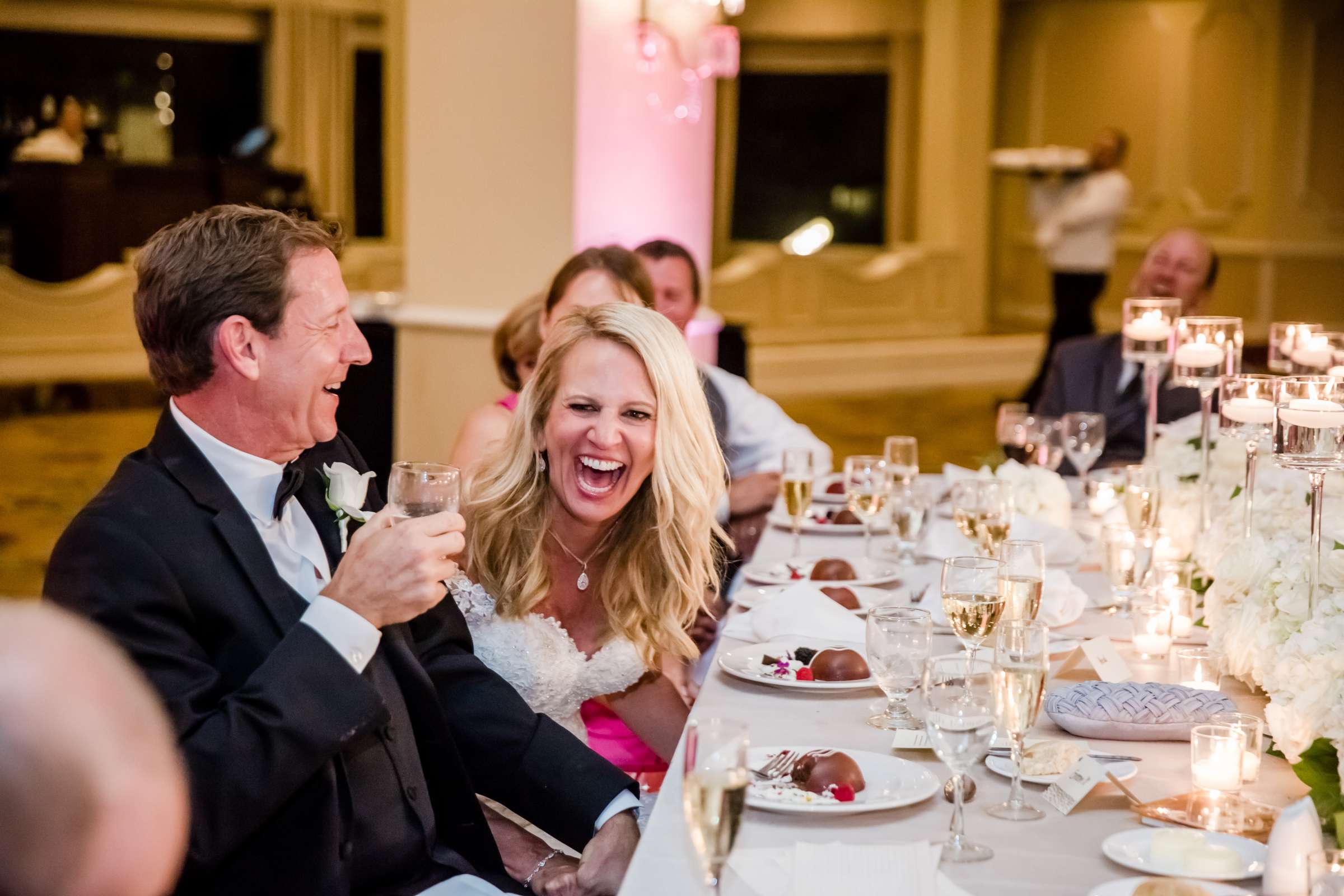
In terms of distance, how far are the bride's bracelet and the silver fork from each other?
48 centimetres

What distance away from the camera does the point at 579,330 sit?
2.41 metres

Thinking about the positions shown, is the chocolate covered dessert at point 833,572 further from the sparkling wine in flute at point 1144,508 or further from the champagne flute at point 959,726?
the champagne flute at point 959,726

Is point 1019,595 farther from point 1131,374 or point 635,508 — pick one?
point 1131,374

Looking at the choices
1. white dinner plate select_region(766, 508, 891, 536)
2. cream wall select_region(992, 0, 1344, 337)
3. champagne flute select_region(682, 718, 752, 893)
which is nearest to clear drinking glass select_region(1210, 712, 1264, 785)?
champagne flute select_region(682, 718, 752, 893)

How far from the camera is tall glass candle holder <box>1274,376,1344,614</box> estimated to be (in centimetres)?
196

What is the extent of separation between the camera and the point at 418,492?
5.79 ft

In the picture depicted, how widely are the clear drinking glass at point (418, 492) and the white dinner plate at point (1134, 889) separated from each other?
85cm

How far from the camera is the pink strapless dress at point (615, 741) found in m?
2.50

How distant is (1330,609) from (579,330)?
121 centimetres

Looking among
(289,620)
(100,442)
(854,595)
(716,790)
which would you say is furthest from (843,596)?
(100,442)

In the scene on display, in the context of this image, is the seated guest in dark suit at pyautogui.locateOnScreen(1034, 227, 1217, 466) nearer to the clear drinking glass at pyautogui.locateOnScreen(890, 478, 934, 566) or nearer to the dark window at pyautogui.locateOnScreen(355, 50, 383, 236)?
the clear drinking glass at pyautogui.locateOnScreen(890, 478, 934, 566)

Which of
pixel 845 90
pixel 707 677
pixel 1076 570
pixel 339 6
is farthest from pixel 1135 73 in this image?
pixel 707 677

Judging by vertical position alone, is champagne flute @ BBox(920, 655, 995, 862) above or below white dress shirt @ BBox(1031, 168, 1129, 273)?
below

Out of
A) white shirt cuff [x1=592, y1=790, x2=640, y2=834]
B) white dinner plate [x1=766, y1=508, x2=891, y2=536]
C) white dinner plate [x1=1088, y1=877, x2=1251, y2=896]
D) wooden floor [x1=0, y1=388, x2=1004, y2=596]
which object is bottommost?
wooden floor [x1=0, y1=388, x2=1004, y2=596]
